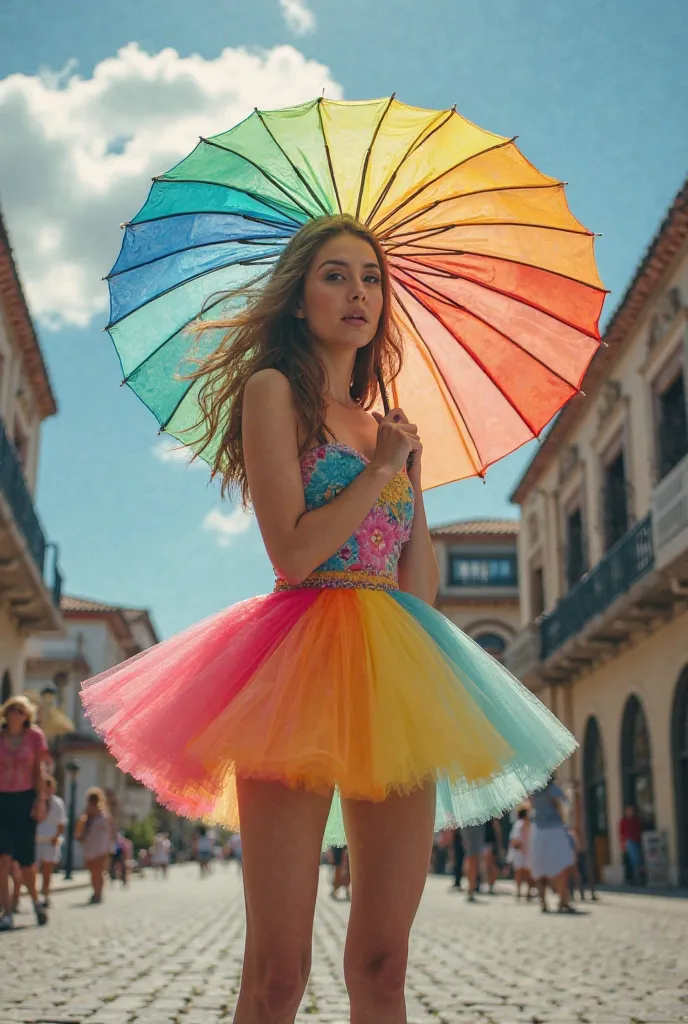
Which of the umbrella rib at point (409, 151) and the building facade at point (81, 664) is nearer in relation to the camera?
Answer: the umbrella rib at point (409, 151)

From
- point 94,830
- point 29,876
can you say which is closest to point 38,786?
point 29,876

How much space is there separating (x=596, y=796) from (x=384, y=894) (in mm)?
24523

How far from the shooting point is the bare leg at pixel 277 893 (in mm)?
2225

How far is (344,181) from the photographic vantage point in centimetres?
348

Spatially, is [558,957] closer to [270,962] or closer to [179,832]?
[270,962]

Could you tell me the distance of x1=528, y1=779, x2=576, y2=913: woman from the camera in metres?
13.4

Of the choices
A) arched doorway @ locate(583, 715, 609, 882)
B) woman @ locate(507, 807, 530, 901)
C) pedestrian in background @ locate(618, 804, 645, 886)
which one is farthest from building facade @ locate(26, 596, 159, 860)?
woman @ locate(507, 807, 530, 901)

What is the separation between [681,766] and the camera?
19.5m

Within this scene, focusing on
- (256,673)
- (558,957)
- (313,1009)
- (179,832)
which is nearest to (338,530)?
(256,673)

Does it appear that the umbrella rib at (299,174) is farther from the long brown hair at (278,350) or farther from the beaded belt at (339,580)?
the beaded belt at (339,580)

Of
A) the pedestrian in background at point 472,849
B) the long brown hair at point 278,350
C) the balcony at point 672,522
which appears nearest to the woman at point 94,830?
the pedestrian in background at point 472,849

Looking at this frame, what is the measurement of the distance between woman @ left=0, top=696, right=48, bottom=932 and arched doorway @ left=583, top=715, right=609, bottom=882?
16.8 m

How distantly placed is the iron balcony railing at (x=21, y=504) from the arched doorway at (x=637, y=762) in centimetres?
1184

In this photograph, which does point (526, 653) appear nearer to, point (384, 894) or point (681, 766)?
point (681, 766)
